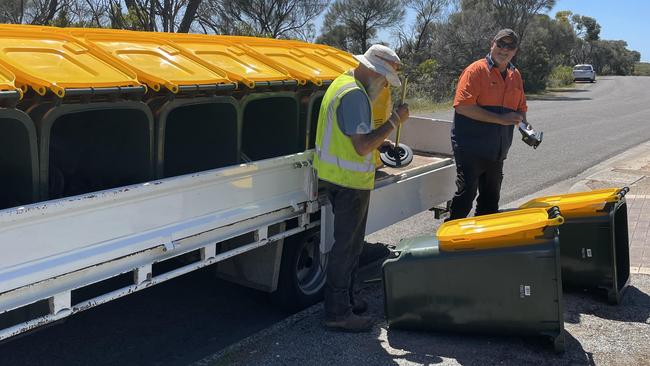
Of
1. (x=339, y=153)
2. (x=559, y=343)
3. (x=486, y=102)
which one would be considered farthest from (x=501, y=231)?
(x=486, y=102)

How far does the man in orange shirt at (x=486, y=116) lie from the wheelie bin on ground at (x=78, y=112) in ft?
8.58

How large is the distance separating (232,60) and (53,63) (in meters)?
1.54

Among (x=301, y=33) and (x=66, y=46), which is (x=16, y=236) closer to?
(x=66, y=46)

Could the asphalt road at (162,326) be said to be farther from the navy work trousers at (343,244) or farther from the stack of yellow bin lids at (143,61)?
the stack of yellow bin lids at (143,61)

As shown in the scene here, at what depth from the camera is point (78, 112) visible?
3.87 meters

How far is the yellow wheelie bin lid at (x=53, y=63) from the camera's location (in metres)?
3.30

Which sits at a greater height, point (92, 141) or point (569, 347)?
point (92, 141)

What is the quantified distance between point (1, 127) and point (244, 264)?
1.88 metres

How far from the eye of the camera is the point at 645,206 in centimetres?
807

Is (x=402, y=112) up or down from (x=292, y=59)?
down

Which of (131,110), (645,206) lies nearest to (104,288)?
(131,110)

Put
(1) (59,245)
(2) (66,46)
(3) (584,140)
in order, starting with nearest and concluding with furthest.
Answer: (1) (59,245)
(2) (66,46)
(3) (584,140)

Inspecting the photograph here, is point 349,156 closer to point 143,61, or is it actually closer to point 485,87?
point 143,61

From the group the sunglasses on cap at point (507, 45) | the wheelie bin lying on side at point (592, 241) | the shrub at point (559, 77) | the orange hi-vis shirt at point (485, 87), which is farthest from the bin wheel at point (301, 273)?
the shrub at point (559, 77)
